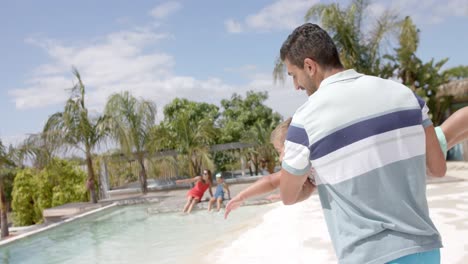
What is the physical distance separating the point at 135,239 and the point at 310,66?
8.71 m

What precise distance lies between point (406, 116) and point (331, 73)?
27 cm

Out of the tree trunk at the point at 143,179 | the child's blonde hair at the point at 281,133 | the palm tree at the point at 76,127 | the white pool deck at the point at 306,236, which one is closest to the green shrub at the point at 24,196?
the palm tree at the point at 76,127

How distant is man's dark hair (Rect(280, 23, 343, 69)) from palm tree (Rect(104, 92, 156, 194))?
1518cm

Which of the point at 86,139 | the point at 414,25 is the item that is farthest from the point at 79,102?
the point at 414,25

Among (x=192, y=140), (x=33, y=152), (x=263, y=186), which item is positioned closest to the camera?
(x=263, y=186)

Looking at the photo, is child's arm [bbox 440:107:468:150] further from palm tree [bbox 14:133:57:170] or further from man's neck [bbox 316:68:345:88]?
palm tree [bbox 14:133:57:170]

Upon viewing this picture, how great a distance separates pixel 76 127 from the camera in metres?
14.8

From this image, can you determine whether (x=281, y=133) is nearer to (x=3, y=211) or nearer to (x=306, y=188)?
(x=306, y=188)

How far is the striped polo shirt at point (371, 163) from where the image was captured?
114 cm

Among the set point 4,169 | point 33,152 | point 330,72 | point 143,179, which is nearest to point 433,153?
point 330,72

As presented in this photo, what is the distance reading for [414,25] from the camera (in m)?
16.9

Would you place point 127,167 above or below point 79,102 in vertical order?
below

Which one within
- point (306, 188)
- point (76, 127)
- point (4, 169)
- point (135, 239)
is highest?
point (76, 127)

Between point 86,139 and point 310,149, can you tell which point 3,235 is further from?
point 310,149
